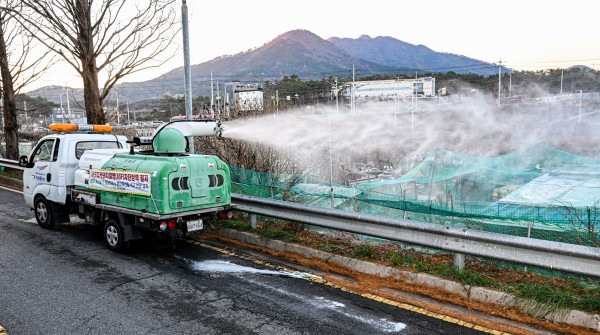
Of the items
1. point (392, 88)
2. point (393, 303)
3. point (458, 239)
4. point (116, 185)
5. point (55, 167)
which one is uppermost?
point (392, 88)

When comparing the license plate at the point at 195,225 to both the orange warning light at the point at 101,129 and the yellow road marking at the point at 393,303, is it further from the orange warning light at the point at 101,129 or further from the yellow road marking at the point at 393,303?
the orange warning light at the point at 101,129

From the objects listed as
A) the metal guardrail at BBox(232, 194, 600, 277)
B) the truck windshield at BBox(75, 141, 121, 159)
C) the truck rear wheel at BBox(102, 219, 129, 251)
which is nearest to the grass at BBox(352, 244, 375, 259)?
the metal guardrail at BBox(232, 194, 600, 277)

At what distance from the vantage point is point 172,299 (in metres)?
5.86

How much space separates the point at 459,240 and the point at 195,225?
4.33 meters

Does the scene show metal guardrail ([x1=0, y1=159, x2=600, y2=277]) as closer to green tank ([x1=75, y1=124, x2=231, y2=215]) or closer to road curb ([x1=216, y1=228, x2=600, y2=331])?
road curb ([x1=216, y1=228, x2=600, y2=331])

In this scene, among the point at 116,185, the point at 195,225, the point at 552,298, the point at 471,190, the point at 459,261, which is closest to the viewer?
the point at 552,298

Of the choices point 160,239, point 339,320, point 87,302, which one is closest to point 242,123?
point 160,239

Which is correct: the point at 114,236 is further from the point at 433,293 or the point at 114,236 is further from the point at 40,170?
the point at 433,293

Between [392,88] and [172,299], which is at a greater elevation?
[392,88]

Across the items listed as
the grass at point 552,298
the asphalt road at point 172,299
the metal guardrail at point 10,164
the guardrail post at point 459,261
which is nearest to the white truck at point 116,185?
the asphalt road at point 172,299

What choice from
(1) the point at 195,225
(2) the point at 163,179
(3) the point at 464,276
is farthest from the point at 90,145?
(3) the point at 464,276

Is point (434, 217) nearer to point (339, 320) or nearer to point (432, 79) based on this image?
point (339, 320)

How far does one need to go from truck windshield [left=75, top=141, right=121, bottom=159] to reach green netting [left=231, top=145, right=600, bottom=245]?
304 centimetres

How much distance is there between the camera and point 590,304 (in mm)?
4961
